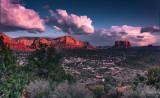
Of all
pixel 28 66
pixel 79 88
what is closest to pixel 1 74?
pixel 79 88

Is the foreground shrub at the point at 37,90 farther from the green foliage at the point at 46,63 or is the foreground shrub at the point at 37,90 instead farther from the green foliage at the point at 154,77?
the green foliage at the point at 154,77

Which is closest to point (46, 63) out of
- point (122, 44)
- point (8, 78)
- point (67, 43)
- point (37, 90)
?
point (37, 90)

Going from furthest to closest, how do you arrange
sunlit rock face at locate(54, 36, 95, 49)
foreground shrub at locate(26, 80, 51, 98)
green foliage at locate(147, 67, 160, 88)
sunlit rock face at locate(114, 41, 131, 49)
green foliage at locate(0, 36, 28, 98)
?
sunlit rock face at locate(114, 41, 131, 49), sunlit rock face at locate(54, 36, 95, 49), green foliage at locate(147, 67, 160, 88), foreground shrub at locate(26, 80, 51, 98), green foliage at locate(0, 36, 28, 98)

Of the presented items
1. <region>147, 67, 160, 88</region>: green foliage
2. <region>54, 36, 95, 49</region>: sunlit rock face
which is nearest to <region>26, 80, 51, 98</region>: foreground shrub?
<region>147, 67, 160, 88</region>: green foliage

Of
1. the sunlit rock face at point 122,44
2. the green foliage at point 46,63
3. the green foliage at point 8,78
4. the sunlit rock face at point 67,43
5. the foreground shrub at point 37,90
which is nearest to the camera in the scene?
the green foliage at point 8,78

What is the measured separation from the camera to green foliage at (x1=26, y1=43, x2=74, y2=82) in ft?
53.8

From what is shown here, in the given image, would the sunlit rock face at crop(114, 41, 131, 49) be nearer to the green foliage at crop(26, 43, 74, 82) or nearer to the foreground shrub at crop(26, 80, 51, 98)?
the green foliage at crop(26, 43, 74, 82)

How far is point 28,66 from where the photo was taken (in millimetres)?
16375

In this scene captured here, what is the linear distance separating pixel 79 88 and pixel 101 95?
6.40m

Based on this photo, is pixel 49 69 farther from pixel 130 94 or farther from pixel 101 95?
pixel 130 94

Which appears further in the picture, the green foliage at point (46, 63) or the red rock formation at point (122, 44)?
the red rock formation at point (122, 44)

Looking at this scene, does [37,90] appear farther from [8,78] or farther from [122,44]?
[122,44]

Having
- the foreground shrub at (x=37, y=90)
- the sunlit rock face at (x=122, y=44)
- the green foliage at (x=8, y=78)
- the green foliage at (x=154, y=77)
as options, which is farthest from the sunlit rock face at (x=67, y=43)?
the green foliage at (x=8, y=78)

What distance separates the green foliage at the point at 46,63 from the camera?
16.4m
